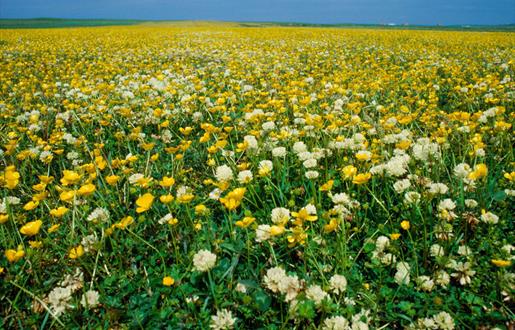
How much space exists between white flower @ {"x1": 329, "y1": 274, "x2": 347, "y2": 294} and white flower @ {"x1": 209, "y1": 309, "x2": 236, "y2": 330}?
524 mm

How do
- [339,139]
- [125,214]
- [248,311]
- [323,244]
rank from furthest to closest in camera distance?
[339,139] < [125,214] < [323,244] < [248,311]

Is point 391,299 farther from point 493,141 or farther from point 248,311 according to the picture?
point 493,141

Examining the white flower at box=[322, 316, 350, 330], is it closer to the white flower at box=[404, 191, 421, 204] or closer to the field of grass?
the field of grass

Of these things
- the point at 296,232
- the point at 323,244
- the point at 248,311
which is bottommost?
the point at 248,311

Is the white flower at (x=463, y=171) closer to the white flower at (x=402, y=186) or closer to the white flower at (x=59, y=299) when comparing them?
the white flower at (x=402, y=186)

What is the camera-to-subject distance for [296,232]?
5.53 ft

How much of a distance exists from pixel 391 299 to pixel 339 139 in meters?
1.51

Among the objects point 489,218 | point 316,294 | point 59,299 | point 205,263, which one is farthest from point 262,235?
point 489,218

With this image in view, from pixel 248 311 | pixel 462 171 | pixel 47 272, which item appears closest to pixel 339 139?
pixel 462 171

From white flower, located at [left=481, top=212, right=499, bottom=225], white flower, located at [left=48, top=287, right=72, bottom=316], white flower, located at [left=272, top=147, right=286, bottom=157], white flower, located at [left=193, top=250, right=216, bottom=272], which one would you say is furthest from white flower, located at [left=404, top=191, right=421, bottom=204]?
white flower, located at [left=48, top=287, right=72, bottom=316]

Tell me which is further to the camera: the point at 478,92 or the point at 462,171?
the point at 478,92

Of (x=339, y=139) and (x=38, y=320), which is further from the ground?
(x=339, y=139)

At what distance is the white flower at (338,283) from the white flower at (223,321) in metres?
0.52

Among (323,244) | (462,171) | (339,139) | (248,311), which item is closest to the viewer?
(248,311)
